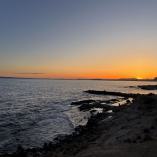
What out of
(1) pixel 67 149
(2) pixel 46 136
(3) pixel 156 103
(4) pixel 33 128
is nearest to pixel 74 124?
(4) pixel 33 128

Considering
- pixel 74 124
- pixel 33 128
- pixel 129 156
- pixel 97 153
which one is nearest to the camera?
pixel 129 156

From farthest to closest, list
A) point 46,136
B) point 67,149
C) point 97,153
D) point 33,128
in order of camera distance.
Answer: point 33,128, point 46,136, point 67,149, point 97,153

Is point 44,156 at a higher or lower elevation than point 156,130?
lower

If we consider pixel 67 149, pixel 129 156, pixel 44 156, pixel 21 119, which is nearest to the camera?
pixel 129 156

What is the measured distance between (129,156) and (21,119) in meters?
28.5

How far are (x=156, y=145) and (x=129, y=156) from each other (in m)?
2.43

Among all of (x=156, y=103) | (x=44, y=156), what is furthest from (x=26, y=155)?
(x=156, y=103)

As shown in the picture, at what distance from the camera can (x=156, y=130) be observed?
22328 millimetres

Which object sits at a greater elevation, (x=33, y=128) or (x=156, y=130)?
(x=156, y=130)

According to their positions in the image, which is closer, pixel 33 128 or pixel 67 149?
pixel 67 149

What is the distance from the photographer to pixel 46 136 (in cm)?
3072

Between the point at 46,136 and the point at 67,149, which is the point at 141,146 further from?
the point at 46,136

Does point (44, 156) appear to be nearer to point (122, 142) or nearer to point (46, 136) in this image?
point (122, 142)

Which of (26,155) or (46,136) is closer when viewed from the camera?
(26,155)
